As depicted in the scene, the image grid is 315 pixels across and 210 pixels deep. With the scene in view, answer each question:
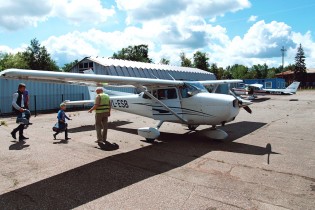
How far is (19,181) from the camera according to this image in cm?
537

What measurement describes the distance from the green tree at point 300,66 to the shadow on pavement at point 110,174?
94.6 m

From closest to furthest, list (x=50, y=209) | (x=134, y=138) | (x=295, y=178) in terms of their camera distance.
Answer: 1. (x=50, y=209)
2. (x=295, y=178)
3. (x=134, y=138)

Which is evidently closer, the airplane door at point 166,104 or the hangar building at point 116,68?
the airplane door at point 166,104

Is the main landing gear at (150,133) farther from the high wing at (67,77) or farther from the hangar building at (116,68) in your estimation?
the hangar building at (116,68)

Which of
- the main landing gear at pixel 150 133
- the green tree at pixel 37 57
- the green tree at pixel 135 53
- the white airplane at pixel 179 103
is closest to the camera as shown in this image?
the white airplane at pixel 179 103

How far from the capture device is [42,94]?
70.0 ft

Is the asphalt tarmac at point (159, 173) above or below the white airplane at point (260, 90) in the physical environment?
below

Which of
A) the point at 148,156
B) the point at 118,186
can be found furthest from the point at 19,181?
the point at 148,156

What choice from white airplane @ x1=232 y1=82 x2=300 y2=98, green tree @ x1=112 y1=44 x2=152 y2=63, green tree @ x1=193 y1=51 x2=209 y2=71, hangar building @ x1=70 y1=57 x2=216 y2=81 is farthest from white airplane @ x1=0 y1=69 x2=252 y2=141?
green tree @ x1=112 y1=44 x2=152 y2=63

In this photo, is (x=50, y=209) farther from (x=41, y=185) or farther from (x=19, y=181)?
(x=19, y=181)

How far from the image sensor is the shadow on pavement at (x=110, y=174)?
14.8 feet

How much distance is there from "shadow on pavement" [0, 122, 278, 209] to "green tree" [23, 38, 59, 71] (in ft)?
163

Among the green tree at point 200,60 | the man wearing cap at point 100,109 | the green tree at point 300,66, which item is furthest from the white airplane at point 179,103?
the green tree at point 300,66

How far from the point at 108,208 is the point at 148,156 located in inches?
125
